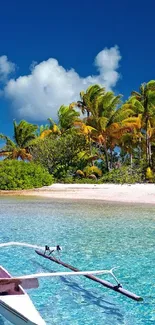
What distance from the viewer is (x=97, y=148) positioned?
37.1 metres

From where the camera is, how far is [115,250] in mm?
9414

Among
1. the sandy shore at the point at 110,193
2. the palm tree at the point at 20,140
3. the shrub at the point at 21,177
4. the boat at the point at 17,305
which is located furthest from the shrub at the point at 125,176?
the boat at the point at 17,305

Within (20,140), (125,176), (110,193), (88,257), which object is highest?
(20,140)

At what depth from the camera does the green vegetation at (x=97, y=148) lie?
3091cm

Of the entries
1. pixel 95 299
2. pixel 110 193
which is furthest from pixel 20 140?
pixel 95 299

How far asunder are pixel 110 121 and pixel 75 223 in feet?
68.9

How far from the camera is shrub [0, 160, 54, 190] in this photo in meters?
30.1

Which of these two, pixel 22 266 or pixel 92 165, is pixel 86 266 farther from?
pixel 92 165

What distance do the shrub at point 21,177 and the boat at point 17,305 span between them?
25.8 metres

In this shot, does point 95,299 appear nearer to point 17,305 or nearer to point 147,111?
point 17,305

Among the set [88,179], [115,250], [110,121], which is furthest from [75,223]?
[110,121]

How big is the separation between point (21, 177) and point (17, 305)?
88.2 ft

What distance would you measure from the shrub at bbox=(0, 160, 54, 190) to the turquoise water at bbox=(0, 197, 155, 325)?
40.5 ft

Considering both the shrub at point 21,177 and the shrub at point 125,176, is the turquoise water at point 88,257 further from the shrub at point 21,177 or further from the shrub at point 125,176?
the shrub at point 21,177
